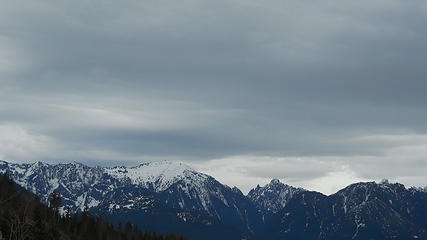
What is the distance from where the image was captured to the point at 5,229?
196 m

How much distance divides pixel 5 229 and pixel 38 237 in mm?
10553

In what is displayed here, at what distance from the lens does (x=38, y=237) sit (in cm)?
19788
